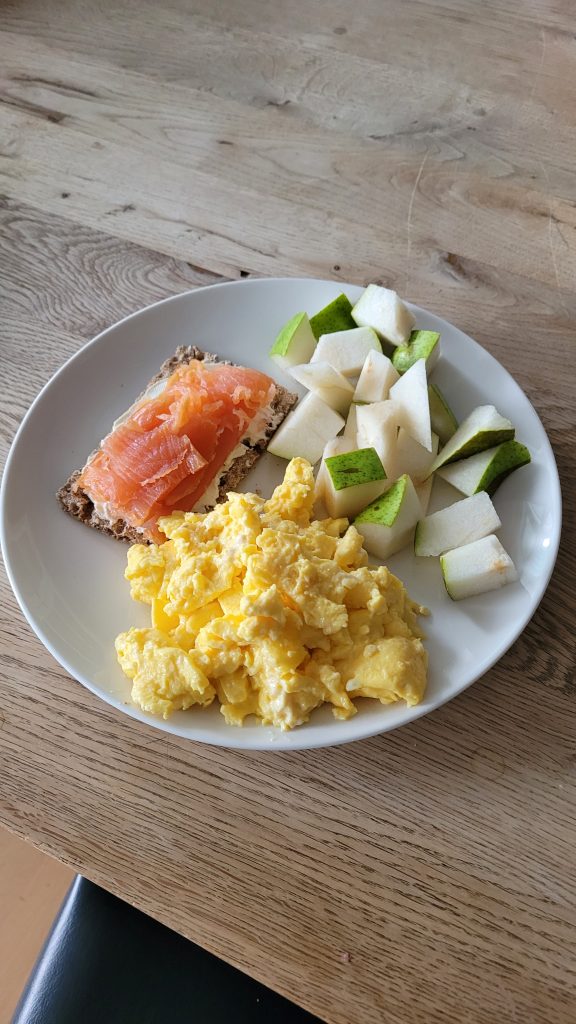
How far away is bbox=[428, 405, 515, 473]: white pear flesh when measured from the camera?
1.68 m

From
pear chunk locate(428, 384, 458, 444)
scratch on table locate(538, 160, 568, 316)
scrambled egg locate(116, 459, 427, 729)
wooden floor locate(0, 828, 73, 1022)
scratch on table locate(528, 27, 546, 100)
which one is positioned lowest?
wooden floor locate(0, 828, 73, 1022)

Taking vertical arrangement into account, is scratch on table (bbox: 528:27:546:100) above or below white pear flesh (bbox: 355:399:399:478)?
above

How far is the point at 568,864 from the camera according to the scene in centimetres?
145

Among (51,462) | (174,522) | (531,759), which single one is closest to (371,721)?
(531,759)

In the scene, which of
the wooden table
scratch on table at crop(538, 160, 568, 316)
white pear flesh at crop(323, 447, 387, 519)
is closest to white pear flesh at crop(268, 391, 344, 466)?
white pear flesh at crop(323, 447, 387, 519)

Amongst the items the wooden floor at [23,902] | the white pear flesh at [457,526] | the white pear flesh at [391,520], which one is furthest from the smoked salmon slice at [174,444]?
the wooden floor at [23,902]

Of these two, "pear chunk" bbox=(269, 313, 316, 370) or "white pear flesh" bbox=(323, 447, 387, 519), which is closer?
"white pear flesh" bbox=(323, 447, 387, 519)

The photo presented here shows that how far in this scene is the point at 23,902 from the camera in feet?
7.88

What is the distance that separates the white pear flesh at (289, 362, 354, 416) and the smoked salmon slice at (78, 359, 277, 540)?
0.33 feet

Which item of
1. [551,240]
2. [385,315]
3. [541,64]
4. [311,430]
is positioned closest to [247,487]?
[311,430]

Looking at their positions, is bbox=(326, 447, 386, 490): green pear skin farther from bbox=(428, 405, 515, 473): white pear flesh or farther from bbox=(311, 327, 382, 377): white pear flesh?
bbox=(311, 327, 382, 377): white pear flesh

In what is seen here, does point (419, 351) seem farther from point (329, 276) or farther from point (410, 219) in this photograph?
point (410, 219)

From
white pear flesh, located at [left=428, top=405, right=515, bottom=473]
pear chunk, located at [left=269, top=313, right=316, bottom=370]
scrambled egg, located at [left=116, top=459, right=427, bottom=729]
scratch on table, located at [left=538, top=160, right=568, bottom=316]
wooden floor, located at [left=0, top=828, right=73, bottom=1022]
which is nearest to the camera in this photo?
scrambled egg, located at [left=116, top=459, right=427, bottom=729]

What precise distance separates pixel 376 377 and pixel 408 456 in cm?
20
